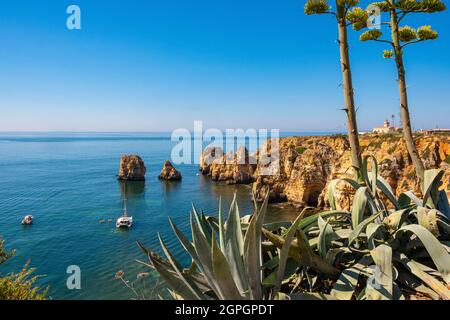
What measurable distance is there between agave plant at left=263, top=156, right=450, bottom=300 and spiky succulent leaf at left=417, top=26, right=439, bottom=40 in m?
2.27

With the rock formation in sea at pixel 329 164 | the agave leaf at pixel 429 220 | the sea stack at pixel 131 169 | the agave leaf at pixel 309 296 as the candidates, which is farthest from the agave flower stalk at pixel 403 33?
the sea stack at pixel 131 169

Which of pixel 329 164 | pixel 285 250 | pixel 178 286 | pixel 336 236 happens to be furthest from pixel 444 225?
pixel 329 164

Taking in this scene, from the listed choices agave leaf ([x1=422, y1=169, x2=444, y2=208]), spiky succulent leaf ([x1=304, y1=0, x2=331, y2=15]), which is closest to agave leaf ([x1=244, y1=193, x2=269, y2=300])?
agave leaf ([x1=422, y1=169, x2=444, y2=208])

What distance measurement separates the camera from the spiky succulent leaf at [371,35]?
15.1 feet

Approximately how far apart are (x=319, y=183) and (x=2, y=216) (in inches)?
1694

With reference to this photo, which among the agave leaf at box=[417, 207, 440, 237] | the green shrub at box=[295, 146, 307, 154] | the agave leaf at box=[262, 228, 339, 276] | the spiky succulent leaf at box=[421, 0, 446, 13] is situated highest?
the spiky succulent leaf at box=[421, 0, 446, 13]

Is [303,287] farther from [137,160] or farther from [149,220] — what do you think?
[137,160]

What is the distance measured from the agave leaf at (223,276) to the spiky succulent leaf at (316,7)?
126 inches

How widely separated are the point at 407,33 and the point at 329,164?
129 ft

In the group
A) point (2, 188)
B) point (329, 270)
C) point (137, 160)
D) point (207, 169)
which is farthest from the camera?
point (207, 169)

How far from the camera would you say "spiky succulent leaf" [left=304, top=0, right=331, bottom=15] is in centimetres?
372

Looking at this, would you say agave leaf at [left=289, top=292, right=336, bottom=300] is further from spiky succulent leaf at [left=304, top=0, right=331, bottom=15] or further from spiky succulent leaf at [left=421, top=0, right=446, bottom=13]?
spiky succulent leaf at [left=421, top=0, right=446, bottom=13]
